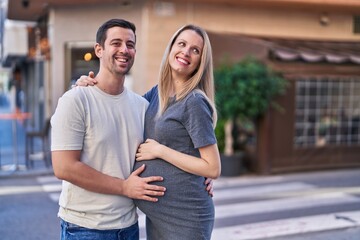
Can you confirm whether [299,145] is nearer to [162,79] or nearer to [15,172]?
[15,172]

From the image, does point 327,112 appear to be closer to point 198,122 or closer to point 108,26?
point 198,122

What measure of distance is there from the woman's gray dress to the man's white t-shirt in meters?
0.12

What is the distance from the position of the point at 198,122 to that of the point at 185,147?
16cm

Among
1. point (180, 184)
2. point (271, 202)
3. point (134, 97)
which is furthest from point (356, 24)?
point (180, 184)

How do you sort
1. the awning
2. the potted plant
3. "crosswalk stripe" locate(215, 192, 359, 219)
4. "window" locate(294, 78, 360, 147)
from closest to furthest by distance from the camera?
"crosswalk stripe" locate(215, 192, 359, 219)
the potted plant
the awning
"window" locate(294, 78, 360, 147)

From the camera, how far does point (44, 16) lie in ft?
42.4

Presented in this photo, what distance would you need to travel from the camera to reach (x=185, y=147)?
224 centimetres

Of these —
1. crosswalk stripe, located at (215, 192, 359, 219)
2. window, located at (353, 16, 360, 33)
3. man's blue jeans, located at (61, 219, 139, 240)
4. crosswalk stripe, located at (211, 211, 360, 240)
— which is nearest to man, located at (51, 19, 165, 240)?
man's blue jeans, located at (61, 219, 139, 240)

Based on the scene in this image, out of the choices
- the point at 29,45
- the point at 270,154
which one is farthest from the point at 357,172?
the point at 29,45

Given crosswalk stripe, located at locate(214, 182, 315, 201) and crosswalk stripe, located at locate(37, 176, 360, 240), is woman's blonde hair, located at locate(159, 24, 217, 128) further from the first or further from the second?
crosswalk stripe, located at locate(214, 182, 315, 201)

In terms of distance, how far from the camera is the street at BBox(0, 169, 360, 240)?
18.1 feet

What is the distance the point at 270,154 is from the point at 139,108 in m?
7.44

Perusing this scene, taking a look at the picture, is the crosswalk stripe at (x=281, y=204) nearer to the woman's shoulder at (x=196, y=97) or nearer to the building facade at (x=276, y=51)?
the building facade at (x=276, y=51)

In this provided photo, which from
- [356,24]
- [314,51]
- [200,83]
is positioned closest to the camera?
[200,83]
